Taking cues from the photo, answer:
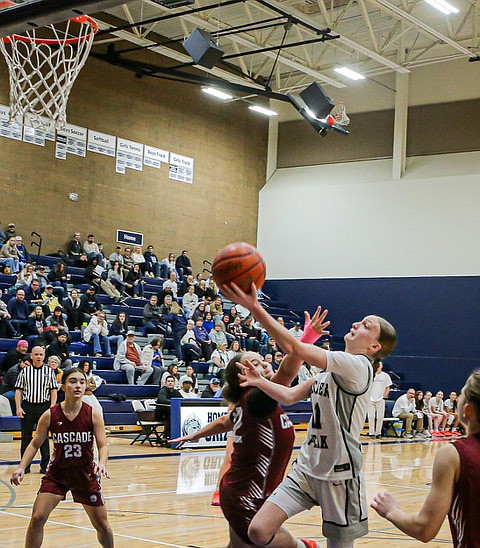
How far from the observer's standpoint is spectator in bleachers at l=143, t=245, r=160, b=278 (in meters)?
22.9

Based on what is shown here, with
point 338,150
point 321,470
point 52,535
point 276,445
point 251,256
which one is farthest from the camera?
point 338,150

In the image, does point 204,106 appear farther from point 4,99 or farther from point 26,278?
point 26,278

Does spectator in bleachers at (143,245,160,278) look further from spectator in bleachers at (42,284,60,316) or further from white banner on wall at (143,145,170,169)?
spectator in bleachers at (42,284,60,316)

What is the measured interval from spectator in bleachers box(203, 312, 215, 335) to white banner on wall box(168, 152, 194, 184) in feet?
17.8

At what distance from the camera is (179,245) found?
2514 cm

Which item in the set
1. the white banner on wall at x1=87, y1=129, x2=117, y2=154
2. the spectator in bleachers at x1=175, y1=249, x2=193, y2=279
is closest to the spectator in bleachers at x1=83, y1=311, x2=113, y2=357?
the spectator in bleachers at x1=175, y1=249, x2=193, y2=279

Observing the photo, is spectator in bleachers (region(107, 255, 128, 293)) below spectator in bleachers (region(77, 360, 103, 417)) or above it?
above

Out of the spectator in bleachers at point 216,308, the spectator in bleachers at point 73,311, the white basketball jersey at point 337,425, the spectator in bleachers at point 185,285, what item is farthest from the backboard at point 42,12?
the spectator in bleachers at point 185,285

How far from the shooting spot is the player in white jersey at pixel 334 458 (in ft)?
14.1

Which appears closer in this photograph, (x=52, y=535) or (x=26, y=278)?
(x=52, y=535)

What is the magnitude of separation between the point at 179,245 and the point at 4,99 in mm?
6849

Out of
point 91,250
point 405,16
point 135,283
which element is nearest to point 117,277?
point 135,283

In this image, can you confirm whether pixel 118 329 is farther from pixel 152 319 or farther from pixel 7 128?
pixel 7 128

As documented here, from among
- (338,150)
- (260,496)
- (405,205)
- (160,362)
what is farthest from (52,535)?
(338,150)
